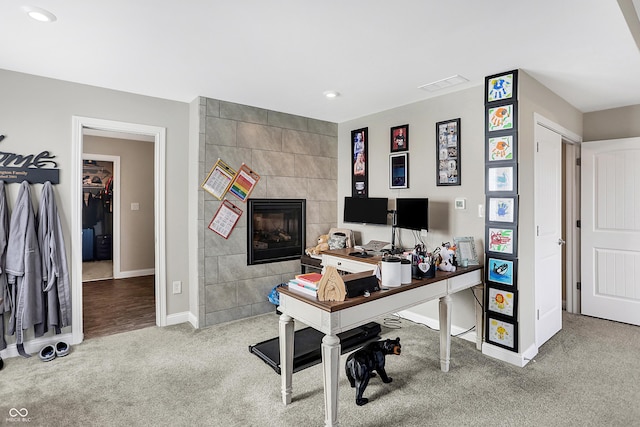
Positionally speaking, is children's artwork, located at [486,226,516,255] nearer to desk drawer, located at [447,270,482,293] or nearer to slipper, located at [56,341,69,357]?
desk drawer, located at [447,270,482,293]

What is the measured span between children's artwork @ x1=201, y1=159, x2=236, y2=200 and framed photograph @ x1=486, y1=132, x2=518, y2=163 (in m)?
2.50

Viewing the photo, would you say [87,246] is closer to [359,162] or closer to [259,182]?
[259,182]

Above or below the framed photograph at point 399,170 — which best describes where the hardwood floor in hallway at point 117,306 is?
below

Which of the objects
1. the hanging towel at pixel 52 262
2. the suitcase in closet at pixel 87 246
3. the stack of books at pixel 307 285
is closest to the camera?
the stack of books at pixel 307 285

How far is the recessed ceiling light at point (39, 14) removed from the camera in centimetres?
193

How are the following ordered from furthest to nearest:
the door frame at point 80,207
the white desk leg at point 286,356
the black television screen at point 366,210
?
the black television screen at point 366,210 < the door frame at point 80,207 < the white desk leg at point 286,356

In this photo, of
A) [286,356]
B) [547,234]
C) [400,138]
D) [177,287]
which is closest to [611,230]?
[547,234]

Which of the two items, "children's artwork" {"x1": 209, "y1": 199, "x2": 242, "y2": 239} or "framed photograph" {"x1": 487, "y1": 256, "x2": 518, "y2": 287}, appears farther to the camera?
"children's artwork" {"x1": 209, "y1": 199, "x2": 242, "y2": 239}

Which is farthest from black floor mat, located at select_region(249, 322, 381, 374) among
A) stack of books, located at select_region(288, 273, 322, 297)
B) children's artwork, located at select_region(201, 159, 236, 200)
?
children's artwork, located at select_region(201, 159, 236, 200)

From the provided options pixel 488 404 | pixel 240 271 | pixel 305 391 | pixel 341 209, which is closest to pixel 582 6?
pixel 488 404

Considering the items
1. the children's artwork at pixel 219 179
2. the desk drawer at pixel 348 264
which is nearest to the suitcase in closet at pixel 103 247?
the children's artwork at pixel 219 179

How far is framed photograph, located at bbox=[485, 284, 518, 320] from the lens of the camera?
9.02 ft

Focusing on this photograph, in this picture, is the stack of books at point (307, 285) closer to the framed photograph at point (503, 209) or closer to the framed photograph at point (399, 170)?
the framed photograph at point (503, 209)

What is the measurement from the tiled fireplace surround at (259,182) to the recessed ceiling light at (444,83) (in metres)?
1.61
